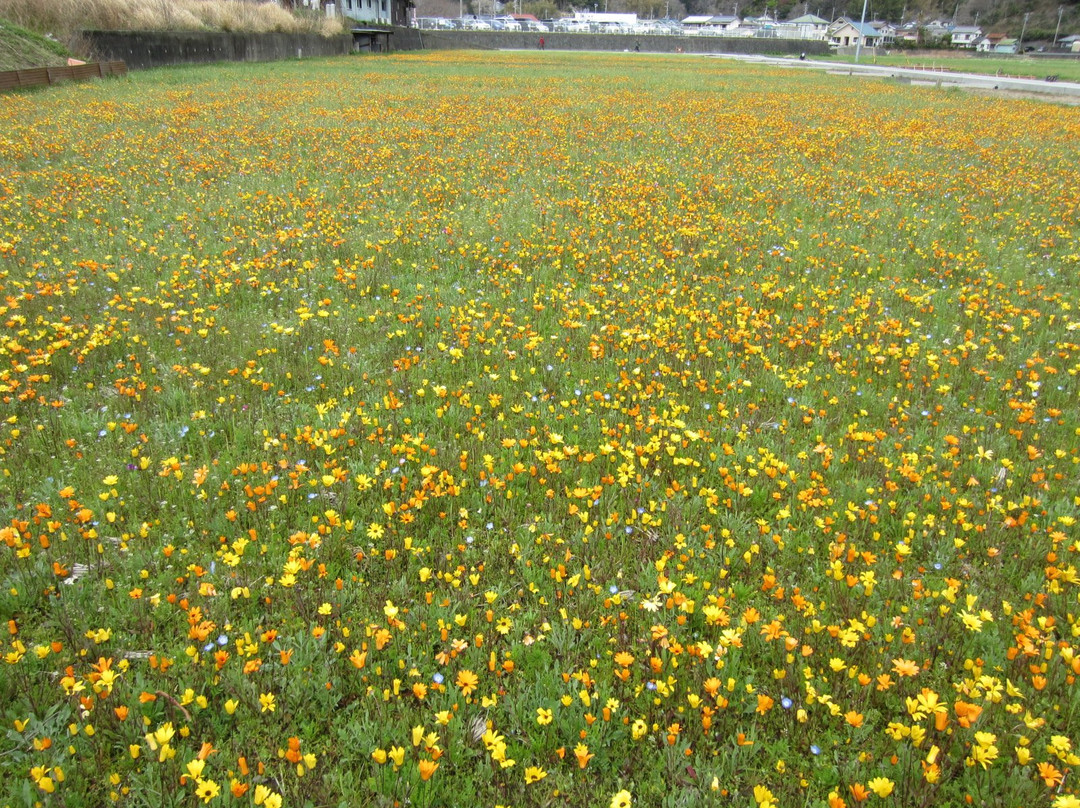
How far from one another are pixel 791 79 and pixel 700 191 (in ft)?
107

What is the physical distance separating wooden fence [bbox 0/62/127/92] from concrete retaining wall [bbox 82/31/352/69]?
1.53 meters

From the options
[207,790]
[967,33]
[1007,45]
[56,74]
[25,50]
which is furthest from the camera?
[967,33]

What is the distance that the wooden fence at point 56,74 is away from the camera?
20.0 m

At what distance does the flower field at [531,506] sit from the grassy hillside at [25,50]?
1758 cm

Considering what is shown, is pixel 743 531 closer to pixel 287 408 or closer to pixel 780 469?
pixel 780 469

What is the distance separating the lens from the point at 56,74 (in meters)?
22.2

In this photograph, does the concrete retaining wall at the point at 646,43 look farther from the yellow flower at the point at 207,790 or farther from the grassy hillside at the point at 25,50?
the yellow flower at the point at 207,790

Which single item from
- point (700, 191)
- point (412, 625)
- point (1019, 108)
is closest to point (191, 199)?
point (700, 191)

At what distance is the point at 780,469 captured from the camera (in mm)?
4422

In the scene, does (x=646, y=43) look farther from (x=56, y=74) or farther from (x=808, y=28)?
(x=56, y=74)

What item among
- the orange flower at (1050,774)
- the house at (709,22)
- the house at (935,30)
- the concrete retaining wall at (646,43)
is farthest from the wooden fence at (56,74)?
the house at (709,22)

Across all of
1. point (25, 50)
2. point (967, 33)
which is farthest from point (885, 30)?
point (25, 50)

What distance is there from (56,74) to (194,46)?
11.2 metres

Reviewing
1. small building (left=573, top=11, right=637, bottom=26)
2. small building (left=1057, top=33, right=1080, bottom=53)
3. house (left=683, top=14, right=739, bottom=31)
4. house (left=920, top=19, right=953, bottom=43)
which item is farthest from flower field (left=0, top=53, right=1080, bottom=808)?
house (left=683, top=14, right=739, bottom=31)
